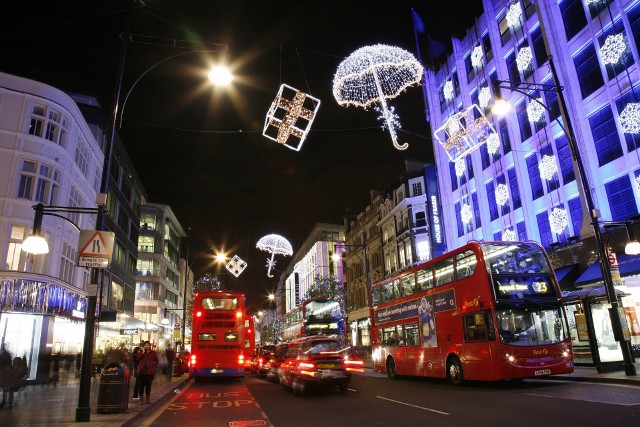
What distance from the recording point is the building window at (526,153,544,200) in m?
28.1

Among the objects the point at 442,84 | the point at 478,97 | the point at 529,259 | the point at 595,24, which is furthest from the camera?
the point at 442,84

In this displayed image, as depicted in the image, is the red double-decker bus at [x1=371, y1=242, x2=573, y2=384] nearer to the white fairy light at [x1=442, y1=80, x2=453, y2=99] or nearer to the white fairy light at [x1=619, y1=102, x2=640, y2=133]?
the white fairy light at [x1=619, y1=102, x2=640, y2=133]

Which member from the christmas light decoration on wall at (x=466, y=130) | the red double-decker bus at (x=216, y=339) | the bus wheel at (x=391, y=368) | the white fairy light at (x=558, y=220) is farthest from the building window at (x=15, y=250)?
the white fairy light at (x=558, y=220)

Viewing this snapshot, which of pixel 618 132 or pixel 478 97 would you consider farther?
pixel 478 97

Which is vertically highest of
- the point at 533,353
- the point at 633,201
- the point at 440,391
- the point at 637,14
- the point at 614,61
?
the point at 637,14

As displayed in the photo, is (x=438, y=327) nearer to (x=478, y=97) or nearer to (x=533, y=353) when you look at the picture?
(x=533, y=353)

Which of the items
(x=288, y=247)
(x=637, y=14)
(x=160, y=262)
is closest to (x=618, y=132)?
(x=637, y=14)

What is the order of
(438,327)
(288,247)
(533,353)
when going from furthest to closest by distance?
1. (288,247)
2. (438,327)
3. (533,353)

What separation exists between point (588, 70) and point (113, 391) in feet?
85.2

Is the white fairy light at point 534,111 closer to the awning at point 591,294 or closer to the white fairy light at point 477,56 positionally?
the white fairy light at point 477,56

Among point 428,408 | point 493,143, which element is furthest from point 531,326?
point 493,143

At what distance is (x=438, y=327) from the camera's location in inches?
712

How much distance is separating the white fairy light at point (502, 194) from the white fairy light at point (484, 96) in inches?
233

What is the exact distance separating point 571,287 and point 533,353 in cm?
1053
